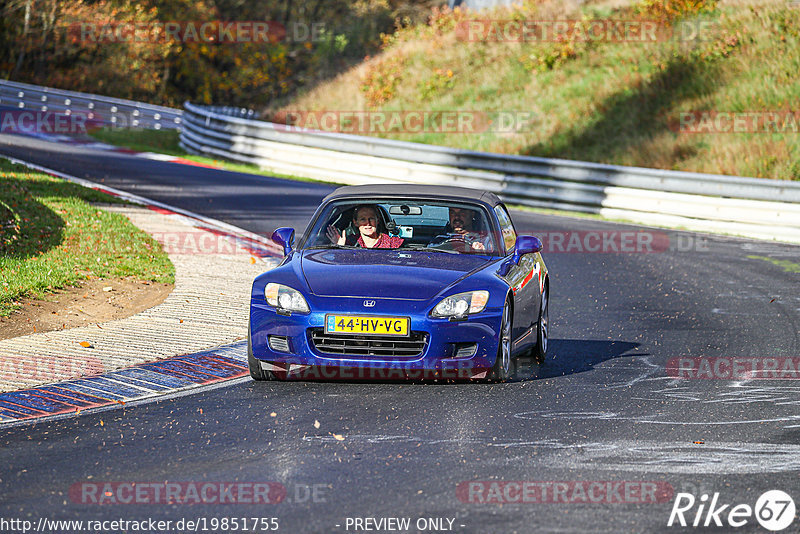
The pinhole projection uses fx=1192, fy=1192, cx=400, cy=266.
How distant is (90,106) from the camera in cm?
3922

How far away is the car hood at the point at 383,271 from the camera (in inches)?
336

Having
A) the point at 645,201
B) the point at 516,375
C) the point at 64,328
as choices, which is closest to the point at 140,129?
the point at 645,201

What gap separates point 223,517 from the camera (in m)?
5.50

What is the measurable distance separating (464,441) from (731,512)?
1.85 m

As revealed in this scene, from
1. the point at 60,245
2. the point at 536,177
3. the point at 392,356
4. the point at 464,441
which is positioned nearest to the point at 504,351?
the point at 392,356

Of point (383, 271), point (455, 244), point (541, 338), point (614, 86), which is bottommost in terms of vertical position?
point (541, 338)

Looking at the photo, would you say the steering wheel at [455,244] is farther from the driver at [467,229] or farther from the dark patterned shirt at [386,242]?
→ the dark patterned shirt at [386,242]

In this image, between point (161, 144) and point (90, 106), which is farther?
point (90, 106)

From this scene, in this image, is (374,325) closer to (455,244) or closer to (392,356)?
(392,356)

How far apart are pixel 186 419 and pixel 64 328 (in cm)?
360

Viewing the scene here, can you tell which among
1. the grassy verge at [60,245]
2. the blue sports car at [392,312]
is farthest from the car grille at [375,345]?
the grassy verge at [60,245]

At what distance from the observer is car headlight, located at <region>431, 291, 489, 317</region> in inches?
334

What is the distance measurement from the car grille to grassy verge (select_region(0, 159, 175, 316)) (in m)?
4.07

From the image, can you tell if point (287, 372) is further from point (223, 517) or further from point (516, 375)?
point (223, 517)
